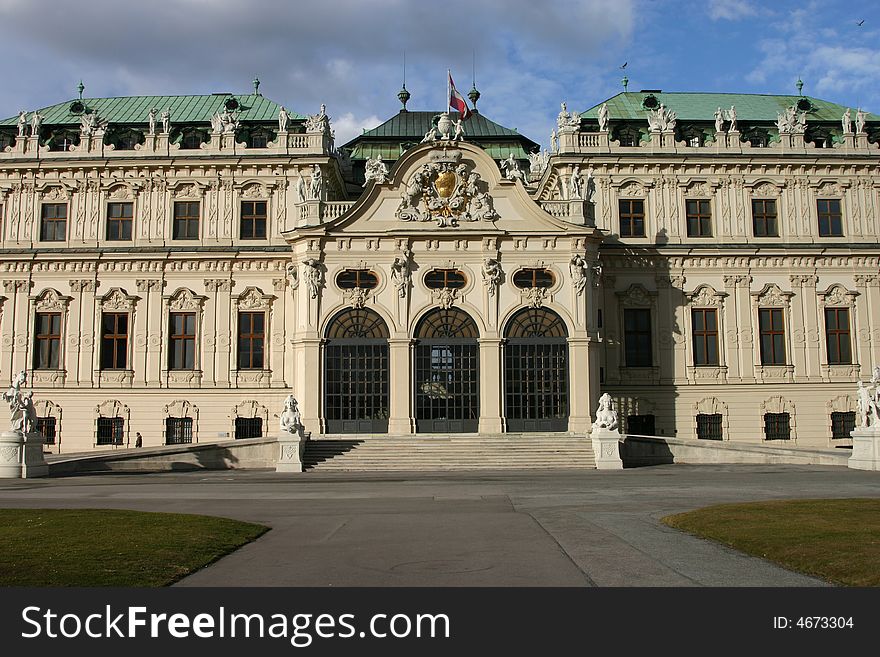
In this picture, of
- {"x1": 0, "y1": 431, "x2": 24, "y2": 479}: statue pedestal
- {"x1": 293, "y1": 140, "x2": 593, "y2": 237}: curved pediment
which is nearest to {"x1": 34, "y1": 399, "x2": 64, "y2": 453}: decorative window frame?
{"x1": 0, "y1": 431, "x2": 24, "y2": 479}: statue pedestal

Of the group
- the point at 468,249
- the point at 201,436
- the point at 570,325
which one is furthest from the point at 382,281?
the point at 201,436

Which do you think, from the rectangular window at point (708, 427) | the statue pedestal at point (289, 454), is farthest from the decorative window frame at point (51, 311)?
the rectangular window at point (708, 427)

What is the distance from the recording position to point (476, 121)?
59.5 m

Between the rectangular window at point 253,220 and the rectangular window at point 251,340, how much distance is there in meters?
4.54

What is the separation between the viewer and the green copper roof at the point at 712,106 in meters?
53.3

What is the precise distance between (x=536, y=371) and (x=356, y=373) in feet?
29.2

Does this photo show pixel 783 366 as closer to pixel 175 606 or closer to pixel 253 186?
pixel 253 186

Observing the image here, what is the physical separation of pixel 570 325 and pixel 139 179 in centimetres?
2580

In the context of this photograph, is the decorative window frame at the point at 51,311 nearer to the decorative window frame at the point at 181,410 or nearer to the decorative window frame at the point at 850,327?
the decorative window frame at the point at 181,410

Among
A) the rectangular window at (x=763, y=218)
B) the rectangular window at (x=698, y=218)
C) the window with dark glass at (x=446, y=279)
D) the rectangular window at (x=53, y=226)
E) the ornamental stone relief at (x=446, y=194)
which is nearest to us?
the window with dark glass at (x=446, y=279)

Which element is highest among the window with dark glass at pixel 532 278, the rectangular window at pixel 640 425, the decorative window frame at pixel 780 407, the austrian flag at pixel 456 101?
the austrian flag at pixel 456 101

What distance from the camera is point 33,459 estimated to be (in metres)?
33.1

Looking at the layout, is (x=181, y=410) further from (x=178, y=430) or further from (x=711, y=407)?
(x=711, y=407)

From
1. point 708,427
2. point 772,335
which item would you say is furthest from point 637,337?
point 772,335
